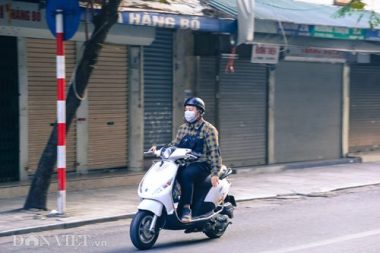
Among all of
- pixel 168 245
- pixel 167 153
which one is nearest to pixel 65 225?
pixel 168 245

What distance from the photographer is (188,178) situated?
906 centimetres

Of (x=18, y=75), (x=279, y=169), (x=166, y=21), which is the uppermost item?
(x=166, y=21)

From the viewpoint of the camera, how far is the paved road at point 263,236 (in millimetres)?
9023

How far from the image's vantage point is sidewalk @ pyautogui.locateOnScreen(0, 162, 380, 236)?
10.7m

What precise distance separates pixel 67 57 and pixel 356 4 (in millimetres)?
5664

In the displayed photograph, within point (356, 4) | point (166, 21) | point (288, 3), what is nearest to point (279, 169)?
point (288, 3)

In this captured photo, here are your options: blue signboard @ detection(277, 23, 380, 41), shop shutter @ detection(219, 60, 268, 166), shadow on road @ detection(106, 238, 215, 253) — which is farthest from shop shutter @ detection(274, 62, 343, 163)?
shadow on road @ detection(106, 238, 215, 253)

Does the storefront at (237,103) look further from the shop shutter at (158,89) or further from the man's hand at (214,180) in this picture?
the man's hand at (214,180)

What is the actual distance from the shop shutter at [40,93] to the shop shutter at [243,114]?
471cm

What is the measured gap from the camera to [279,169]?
1836 cm

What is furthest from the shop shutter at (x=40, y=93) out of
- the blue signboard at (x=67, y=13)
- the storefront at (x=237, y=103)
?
the storefront at (x=237, y=103)

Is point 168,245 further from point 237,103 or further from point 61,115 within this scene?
point 237,103

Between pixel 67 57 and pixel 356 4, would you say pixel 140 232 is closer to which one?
pixel 356 4

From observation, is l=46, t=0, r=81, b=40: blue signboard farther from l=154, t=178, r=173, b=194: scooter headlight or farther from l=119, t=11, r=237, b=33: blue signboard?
l=154, t=178, r=173, b=194: scooter headlight
